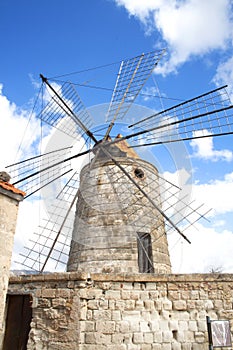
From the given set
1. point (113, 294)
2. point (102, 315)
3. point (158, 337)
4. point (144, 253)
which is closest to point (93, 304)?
point (102, 315)

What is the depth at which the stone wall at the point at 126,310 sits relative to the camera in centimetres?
405

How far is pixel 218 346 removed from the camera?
3.90m

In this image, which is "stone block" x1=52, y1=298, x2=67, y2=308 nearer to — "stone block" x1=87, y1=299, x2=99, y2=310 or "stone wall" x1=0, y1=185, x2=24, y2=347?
"stone block" x1=87, y1=299, x2=99, y2=310

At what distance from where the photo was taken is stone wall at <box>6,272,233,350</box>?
4055 millimetres

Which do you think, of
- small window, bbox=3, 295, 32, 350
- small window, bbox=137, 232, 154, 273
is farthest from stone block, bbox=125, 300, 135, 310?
small window, bbox=137, 232, 154, 273

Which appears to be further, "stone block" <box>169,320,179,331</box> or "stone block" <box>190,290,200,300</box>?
"stone block" <box>190,290,200,300</box>

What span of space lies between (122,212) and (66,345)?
3430mm

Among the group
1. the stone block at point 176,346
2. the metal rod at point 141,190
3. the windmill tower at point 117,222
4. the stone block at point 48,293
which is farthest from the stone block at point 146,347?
the metal rod at point 141,190

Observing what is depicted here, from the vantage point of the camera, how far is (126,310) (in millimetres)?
4184

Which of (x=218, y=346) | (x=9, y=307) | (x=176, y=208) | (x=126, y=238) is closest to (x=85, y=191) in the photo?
(x=126, y=238)

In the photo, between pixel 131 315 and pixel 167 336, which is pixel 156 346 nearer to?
pixel 167 336

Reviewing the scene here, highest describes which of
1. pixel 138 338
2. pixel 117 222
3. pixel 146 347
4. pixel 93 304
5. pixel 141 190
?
pixel 141 190

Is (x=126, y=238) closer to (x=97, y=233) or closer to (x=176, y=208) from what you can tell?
(x=97, y=233)

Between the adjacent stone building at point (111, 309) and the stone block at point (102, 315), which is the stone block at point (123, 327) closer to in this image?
the adjacent stone building at point (111, 309)
